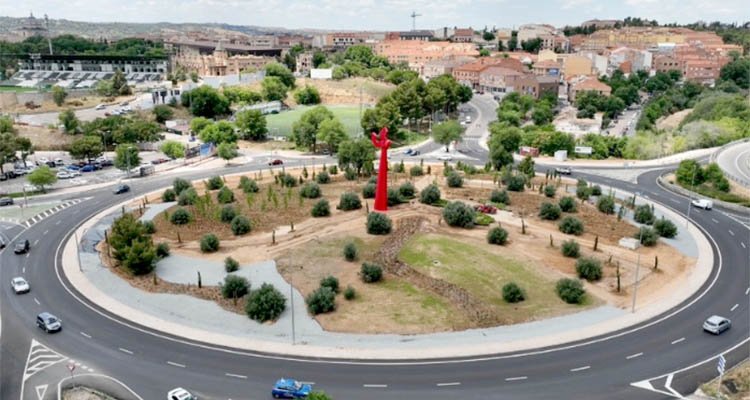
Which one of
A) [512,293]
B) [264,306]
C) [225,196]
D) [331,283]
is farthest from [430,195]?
[264,306]

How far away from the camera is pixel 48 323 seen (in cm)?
3750

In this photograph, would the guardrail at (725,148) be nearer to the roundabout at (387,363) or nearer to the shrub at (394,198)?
the roundabout at (387,363)

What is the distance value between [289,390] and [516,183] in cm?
4565

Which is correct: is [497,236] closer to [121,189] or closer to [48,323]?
[48,323]

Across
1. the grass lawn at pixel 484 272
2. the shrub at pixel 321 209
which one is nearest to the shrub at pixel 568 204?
the grass lawn at pixel 484 272

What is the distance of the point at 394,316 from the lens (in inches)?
1523

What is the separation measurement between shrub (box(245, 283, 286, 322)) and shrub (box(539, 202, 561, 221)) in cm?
3100

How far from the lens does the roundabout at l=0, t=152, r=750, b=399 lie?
31.2 m

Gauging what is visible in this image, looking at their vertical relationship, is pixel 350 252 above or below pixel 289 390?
above

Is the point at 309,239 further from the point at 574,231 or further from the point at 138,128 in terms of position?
the point at 138,128

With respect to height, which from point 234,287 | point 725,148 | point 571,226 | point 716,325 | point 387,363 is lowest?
point 387,363

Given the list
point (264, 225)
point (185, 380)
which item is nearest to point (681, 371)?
point (185, 380)

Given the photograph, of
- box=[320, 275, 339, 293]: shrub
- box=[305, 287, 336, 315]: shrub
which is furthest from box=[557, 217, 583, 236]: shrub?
box=[305, 287, 336, 315]: shrub

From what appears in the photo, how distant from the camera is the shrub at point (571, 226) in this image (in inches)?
2140
